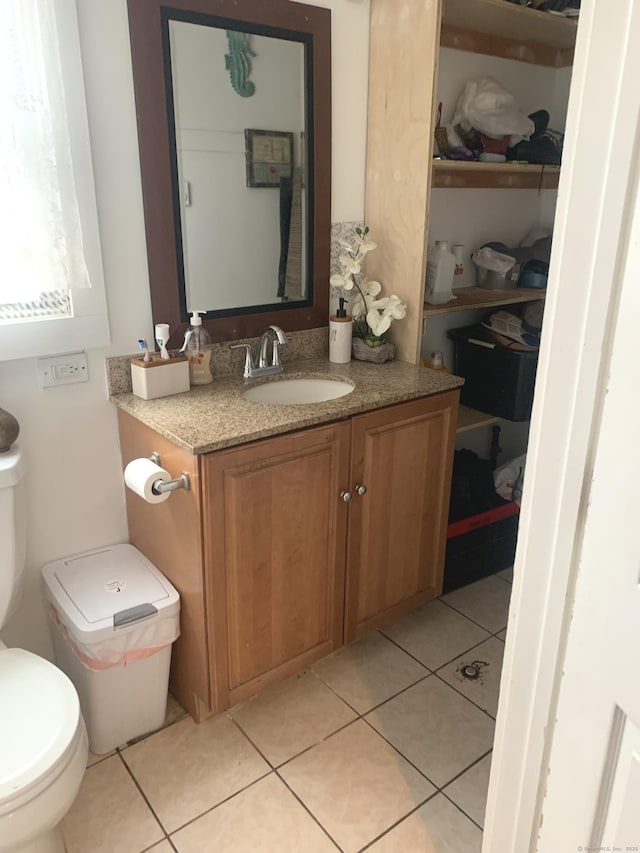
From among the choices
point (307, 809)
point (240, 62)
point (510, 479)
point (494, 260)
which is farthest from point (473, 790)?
point (240, 62)

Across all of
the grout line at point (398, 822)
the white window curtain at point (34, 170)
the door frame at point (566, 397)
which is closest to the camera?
the door frame at point (566, 397)

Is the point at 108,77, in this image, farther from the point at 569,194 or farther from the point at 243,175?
the point at 569,194

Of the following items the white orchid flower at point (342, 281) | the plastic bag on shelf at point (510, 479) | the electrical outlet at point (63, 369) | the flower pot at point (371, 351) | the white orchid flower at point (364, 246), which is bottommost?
the plastic bag on shelf at point (510, 479)

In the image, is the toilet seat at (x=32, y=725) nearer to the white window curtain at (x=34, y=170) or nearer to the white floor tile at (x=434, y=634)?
the white window curtain at (x=34, y=170)

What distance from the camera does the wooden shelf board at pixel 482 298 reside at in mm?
2199

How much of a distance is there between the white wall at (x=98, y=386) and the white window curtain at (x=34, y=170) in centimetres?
13

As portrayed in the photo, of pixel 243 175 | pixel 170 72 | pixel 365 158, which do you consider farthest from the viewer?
pixel 365 158

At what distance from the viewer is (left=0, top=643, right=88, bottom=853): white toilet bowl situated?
118 cm

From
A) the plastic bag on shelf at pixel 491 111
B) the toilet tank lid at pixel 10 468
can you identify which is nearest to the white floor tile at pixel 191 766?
the toilet tank lid at pixel 10 468

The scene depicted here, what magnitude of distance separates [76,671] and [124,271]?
1.08 meters

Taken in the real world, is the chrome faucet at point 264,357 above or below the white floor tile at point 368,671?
above

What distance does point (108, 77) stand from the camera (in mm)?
1628

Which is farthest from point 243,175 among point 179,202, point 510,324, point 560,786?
point 560,786

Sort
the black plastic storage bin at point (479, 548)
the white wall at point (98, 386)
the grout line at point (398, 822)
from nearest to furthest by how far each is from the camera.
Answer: the grout line at point (398, 822) < the white wall at point (98, 386) < the black plastic storage bin at point (479, 548)
